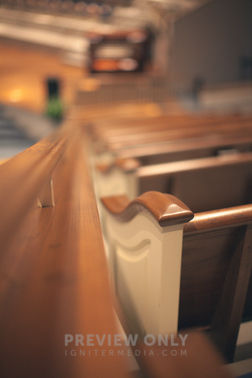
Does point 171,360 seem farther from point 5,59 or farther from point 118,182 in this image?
point 5,59

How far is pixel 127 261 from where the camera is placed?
1.86 ft

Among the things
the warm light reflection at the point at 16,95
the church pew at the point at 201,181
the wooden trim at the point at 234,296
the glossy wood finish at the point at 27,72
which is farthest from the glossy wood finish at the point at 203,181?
the warm light reflection at the point at 16,95

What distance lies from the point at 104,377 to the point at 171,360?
0.23 meters

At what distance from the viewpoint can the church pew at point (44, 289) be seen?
21cm

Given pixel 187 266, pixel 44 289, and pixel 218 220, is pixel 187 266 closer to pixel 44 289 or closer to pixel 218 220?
pixel 218 220

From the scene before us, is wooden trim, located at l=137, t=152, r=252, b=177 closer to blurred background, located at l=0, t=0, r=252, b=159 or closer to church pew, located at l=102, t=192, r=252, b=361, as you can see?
church pew, located at l=102, t=192, r=252, b=361

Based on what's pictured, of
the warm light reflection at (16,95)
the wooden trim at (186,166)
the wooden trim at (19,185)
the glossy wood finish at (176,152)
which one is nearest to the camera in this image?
the wooden trim at (19,185)

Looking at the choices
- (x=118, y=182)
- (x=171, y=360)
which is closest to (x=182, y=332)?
(x=171, y=360)

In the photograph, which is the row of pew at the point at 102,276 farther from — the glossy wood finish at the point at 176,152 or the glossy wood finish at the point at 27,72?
the glossy wood finish at the point at 27,72

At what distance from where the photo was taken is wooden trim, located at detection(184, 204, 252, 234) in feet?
1.25

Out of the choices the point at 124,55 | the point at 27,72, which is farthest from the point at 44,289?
the point at 27,72

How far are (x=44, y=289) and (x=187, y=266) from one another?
267mm

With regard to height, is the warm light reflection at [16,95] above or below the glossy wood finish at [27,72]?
below

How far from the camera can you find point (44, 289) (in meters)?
0.26
